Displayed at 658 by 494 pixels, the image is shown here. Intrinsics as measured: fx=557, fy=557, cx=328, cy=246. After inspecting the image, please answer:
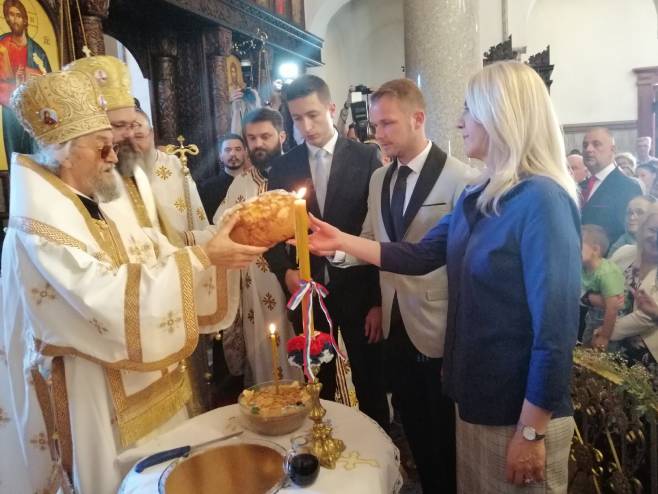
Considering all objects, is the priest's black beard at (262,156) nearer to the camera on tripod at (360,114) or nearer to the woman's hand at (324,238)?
the woman's hand at (324,238)

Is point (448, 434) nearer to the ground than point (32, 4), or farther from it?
nearer to the ground

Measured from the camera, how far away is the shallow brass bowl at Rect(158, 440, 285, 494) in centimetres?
154

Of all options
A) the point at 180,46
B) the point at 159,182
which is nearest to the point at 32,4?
the point at 159,182

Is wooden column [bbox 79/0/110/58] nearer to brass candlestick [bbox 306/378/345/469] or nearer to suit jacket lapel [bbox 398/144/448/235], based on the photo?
suit jacket lapel [bbox 398/144/448/235]

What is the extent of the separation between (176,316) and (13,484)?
51.6 inches

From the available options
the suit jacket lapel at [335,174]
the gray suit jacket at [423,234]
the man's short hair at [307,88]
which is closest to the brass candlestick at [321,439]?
the gray suit jacket at [423,234]

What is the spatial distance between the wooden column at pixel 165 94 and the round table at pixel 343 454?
14.7 feet

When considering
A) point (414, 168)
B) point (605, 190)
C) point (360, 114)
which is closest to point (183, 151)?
point (414, 168)

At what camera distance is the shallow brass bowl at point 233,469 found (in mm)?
1535

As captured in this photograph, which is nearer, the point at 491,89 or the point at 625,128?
the point at 491,89

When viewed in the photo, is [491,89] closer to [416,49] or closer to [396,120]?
[396,120]

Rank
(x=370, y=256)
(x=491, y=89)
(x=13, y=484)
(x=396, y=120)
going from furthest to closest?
(x=396, y=120) < (x=13, y=484) < (x=370, y=256) < (x=491, y=89)

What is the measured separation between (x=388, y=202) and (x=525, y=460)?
136 centimetres

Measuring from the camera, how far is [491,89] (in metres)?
1.64
